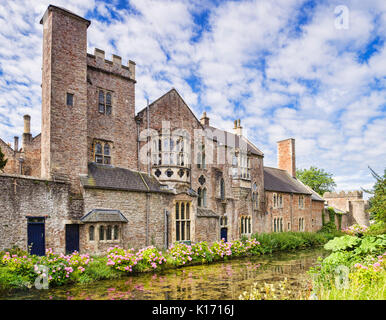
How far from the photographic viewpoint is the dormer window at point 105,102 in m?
20.1

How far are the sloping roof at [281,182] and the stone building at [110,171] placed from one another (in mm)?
6410

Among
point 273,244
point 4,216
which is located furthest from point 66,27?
point 273,244

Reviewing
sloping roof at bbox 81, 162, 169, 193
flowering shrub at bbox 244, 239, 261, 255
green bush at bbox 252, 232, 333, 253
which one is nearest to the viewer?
sloping roof at bbox 81, 162, 169, 193

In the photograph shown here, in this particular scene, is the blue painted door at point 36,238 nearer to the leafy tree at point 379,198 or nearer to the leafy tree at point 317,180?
the leafy tree at point 379,198

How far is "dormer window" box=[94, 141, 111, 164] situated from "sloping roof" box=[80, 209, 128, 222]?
3439mm

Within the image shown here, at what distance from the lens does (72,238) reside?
16.6 meters

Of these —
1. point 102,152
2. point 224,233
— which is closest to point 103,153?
point 102,152

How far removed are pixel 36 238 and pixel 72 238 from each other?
5.81 feet

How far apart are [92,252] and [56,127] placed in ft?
22.4

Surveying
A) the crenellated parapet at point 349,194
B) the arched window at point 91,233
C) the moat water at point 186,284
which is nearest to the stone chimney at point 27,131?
the arched window at point 91,233

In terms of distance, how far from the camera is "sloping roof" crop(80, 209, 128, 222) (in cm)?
1695

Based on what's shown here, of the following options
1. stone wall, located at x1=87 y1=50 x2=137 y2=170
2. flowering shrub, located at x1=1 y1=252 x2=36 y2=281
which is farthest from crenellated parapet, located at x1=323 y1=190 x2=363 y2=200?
flowering shrub, located at x1=1 y1=252 x2=36 y2=281

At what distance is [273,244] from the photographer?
26688 mm

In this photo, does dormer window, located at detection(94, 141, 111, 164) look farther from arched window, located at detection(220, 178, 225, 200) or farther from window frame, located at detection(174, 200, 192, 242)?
arched window, located at detection(220, 178, 225, 200)
